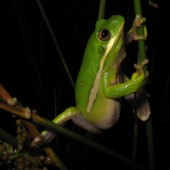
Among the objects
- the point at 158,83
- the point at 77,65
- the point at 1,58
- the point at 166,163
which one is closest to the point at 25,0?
the point at 1,58

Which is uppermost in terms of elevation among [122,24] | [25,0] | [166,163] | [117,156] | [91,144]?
[25,0]

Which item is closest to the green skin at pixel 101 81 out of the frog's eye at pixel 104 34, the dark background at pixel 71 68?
the frog's eye at pixel 104 34

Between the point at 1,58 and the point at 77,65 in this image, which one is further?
the point at 77,65

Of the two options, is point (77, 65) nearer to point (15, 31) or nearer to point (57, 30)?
point (57, 30)

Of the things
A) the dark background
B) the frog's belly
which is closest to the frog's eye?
the frog's belly

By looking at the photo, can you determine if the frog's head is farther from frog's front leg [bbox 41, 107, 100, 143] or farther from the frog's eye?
frog's front leg [bbox 41, 107, 100, 143]

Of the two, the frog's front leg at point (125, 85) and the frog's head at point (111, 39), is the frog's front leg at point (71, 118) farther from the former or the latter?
the frog's head at point (111, 39)

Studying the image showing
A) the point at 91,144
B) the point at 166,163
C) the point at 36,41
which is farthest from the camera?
the point at 36,41
